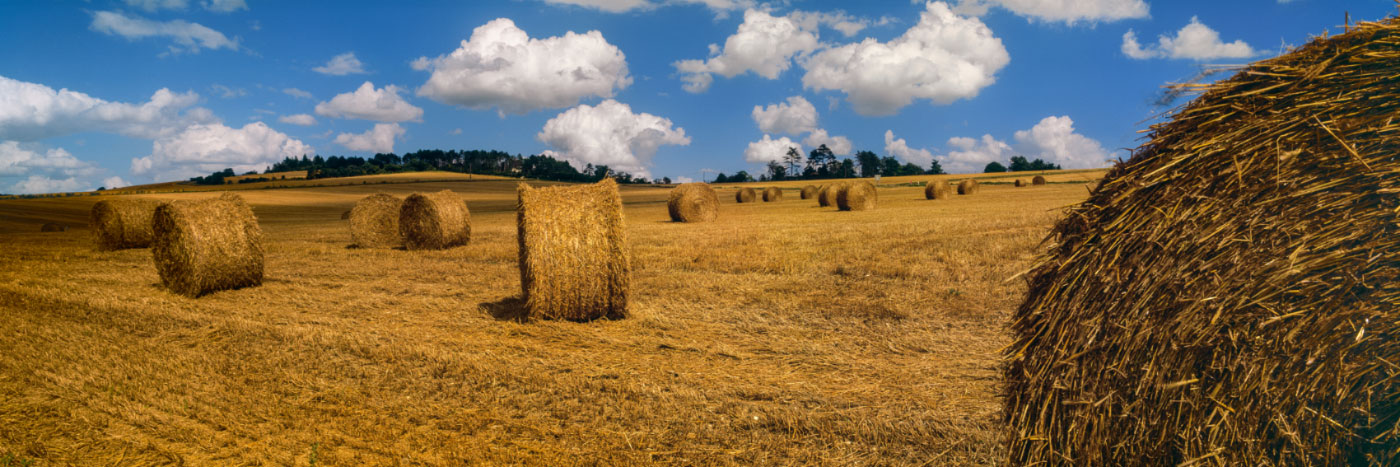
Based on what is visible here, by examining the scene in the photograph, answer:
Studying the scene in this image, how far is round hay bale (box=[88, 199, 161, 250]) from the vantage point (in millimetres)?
17609

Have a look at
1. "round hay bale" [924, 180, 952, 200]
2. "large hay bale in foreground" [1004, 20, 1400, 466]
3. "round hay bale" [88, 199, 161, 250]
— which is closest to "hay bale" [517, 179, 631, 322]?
"large hay bale in foreground" [1004, 20, 1400, 466]

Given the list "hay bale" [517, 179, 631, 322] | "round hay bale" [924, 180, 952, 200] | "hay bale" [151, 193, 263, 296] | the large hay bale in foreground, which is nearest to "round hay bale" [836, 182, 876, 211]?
"round hay bale" [924, 180, 952, 200]

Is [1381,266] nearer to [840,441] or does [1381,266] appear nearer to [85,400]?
[840,441]

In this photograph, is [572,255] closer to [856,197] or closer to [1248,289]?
[1248,289]

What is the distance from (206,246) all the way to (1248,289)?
12677 millimetres

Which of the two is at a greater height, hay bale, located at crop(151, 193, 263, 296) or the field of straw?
hay bale, located at crop(151, 193, 263, 296)

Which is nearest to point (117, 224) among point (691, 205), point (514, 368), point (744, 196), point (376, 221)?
point (376, 221)

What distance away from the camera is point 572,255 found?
8.18 meters

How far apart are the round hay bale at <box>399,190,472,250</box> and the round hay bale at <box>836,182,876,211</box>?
16.3 m

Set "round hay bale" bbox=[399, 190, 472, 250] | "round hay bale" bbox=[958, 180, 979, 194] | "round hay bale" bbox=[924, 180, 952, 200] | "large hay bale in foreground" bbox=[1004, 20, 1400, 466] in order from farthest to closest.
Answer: "round hay bale" bbox=[958, 180, 979, 194] → "round hay bale" bbox=[924, 180, 952, 200] → "round hay bale" bbox=[399, 190, 472, 250] → "large hay bale in foreground" bbox=[1004, 20, 1400, 466]

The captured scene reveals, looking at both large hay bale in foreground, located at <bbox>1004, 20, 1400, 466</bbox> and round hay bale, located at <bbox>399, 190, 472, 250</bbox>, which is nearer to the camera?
large hay bale in foreground, located at <bbox>1004, 20, 1400, 466</bbox>

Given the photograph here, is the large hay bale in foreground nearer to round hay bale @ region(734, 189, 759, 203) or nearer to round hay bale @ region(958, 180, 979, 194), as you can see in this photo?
round hay bale @ region(734, 189, 759, 203)

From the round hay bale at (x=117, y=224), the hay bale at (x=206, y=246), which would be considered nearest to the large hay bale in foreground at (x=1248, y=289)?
the hay bale at (x=206, y=246)

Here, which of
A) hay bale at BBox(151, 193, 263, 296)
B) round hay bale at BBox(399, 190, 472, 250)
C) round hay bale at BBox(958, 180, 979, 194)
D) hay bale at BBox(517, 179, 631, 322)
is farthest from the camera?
round hay bale at BBox(958, 180, 979, 194)
